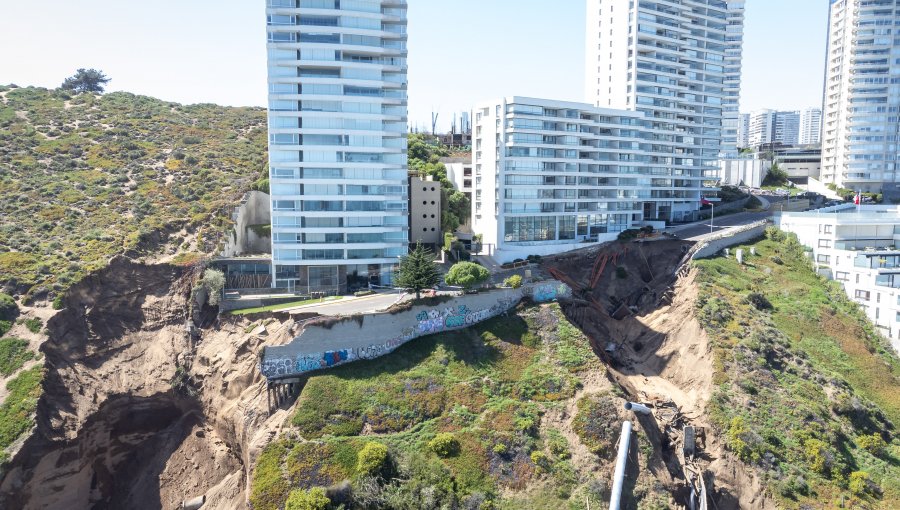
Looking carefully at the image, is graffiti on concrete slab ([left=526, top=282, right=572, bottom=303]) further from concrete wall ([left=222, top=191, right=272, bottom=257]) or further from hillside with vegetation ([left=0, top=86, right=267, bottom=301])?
hillside with vegetation ([left=0, top=86, right=267, bottom=301])

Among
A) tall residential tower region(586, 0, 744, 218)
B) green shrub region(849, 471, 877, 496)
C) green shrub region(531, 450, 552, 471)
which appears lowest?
green shrub region(849, 471, 877, 496)

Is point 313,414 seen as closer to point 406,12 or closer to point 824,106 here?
point 406,12

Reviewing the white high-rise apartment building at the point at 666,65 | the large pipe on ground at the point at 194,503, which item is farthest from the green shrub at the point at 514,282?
the white high-rise apartment building at the point at 666,65

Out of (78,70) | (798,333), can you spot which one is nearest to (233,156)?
(78,70)

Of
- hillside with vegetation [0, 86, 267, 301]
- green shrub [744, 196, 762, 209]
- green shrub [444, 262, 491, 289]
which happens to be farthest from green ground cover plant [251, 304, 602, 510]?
green shrub [744, 196, 762, 209]

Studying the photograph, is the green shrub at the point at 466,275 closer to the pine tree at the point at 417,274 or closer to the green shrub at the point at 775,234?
the pine tree at the point at 417,274

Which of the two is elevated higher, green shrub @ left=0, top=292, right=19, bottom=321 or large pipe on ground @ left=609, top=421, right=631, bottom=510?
green shrub @ left=0, top=292, right=19, bottom=321
